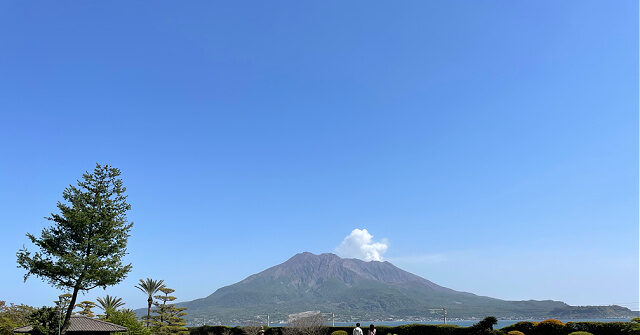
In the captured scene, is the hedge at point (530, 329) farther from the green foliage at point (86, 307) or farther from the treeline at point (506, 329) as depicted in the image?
the green foliage at point (86, 307)

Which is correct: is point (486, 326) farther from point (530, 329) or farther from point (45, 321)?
point (45, 321)

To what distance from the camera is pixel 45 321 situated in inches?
1181

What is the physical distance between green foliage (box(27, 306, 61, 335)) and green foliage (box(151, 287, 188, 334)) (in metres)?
18.4

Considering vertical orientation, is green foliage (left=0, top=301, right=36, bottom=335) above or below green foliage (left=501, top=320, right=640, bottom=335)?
above

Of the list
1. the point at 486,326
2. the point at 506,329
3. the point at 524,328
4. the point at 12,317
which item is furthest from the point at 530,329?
the point at 12,317

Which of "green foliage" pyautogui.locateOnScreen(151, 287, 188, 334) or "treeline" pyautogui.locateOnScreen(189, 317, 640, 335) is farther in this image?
"green foliage" pyautogui.locateOnScreen(151, 287, 188, 334)

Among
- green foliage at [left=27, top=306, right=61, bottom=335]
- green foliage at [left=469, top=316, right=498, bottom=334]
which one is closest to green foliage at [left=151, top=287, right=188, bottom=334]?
green foliage at [left=27, top=306, right=61, bottom=335]

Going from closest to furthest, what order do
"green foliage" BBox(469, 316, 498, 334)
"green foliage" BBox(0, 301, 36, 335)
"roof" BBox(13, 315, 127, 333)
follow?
1. "roof" BBox(13, 315, 127, 333)
2. "green foliage" BBox(469, 316, 498, 334)
3. "green foliage" BBox(0, 301, 36, 335)

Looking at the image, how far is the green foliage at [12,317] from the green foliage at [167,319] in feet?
40.3

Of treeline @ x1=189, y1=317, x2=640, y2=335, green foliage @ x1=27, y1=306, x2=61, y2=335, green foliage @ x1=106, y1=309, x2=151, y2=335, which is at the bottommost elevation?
treeline @ x1=189, y1=317, x2=640, y2=335

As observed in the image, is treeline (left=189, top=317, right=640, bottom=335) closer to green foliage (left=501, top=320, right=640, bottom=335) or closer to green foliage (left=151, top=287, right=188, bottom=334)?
green foliage (left=501, top=320, right=640, bottom=335)

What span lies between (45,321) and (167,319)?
2343cm

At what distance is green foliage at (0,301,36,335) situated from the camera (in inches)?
1405

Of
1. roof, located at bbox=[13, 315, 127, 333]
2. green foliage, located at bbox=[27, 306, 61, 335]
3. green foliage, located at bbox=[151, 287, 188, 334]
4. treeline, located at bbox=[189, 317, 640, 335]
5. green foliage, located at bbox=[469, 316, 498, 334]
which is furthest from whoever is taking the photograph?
green foliage, located at bbox=[151, 287, 188, 334]
